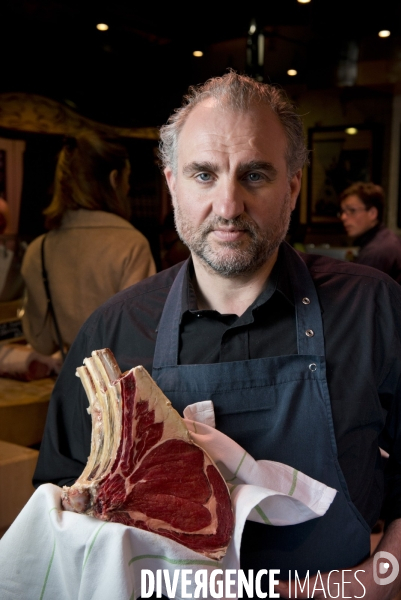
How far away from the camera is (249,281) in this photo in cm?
151

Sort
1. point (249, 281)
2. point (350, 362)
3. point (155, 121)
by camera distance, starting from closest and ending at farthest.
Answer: point (350, 362), point (249, 281), point (155, 121)

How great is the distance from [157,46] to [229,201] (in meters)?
1.73

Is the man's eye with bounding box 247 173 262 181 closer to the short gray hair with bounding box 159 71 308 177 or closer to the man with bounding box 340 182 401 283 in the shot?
the short gray hair with bounding box 159 71 308 177

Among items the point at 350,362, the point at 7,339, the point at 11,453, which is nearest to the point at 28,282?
the point at 7,339

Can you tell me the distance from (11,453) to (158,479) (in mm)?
1421

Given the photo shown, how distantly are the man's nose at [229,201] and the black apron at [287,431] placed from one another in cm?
30

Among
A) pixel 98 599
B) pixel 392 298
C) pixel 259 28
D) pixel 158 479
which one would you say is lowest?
pixel 98 599

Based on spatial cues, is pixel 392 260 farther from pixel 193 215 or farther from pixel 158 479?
pixel 158 479

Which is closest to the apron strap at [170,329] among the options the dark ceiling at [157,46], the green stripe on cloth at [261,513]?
the green stripe on cloth at [261,513]

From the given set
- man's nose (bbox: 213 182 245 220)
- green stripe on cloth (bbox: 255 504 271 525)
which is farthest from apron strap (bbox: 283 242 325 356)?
green stripe on cloth (bbox: 255 504 271 525)

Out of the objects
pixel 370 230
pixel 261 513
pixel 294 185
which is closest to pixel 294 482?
pixel 261 513

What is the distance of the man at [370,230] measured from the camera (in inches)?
127

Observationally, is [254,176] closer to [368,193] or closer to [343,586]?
[343,586]

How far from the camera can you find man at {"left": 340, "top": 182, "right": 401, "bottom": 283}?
10.6 feet
